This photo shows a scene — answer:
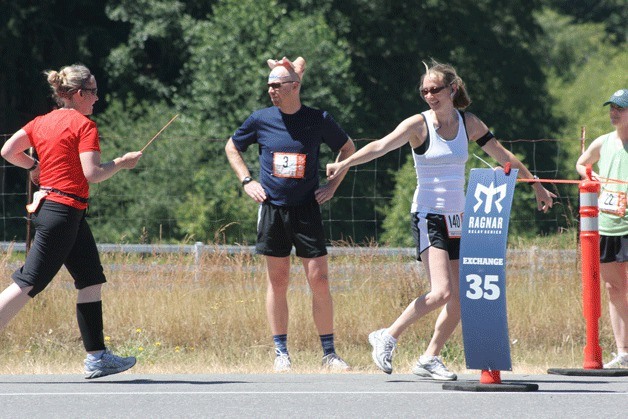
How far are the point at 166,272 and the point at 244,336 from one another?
1.32 metres

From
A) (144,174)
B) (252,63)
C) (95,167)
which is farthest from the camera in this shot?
(252,63)

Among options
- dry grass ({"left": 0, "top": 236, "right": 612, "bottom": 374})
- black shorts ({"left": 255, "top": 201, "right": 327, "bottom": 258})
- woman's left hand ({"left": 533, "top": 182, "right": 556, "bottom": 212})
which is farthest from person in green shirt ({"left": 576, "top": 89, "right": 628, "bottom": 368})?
black shorts ({"left": 255, "top": 201, "right": 327, "bottom": 258})

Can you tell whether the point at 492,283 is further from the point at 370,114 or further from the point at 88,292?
the point at 370,114

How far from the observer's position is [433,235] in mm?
8297

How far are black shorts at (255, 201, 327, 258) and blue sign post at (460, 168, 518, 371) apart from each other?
1.69m

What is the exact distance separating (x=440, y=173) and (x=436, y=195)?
0.13 m

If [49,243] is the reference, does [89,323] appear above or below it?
below

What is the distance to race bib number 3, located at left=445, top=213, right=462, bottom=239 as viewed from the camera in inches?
327

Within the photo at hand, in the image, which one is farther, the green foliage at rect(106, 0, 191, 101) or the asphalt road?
the green foliage at rect(106, 0, 191, 101)

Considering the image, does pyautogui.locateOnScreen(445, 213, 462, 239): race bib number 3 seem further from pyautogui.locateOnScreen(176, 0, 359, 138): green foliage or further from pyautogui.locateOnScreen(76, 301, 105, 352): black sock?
pyautogui.locateOnScreen(176, 0, 359, 138): green foliage

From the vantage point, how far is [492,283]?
7520 mm

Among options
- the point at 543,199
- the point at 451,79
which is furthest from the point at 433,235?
the point at 451,79

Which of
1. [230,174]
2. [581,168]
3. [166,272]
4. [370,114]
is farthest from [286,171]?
[370,114]

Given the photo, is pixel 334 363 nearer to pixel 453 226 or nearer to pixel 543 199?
pixel 453 226
